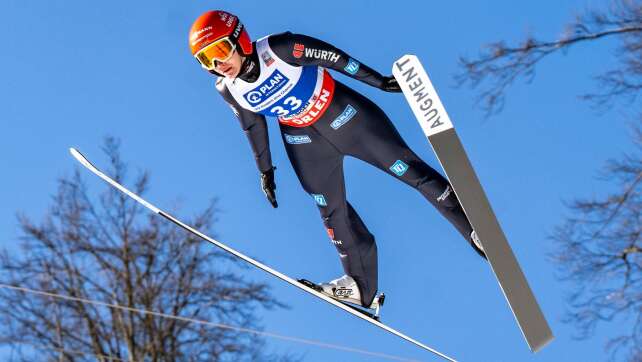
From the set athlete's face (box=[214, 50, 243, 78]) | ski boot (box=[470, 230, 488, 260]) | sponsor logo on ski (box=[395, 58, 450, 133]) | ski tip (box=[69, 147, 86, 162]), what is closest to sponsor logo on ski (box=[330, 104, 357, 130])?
sponsor logo on ski (box=[395, 58, 450, 133])

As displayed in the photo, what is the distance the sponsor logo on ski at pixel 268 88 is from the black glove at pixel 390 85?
1.51 feet

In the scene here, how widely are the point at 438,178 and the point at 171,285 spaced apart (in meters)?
6.38

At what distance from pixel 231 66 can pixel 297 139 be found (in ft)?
1.71

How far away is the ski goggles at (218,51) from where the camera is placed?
459 cm

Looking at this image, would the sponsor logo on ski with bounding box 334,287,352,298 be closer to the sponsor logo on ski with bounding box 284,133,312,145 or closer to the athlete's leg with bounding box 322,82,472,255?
the athlete's leg with bounding box 322,82,472,255

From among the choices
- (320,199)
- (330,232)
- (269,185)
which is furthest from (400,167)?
(269,185)

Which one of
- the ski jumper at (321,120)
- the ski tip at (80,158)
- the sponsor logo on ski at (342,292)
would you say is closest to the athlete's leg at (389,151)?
the ski jumper at (321,120)

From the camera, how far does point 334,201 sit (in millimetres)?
5043

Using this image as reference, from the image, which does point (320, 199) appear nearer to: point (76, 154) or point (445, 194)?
point (445, 194)

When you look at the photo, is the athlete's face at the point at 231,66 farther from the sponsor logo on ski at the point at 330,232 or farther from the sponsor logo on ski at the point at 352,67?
the sponsor logo on ski at the point at 330,232

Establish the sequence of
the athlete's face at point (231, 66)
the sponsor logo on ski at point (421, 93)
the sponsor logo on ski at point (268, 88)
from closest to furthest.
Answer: the sponsor logo on ski at point (421, 93)
the athlete's face at point (231, 66)
the sponsor logo on ski at point (268, 88)

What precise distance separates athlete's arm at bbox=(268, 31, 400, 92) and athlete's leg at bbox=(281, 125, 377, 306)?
1.17 feet

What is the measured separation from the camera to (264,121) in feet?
16.5

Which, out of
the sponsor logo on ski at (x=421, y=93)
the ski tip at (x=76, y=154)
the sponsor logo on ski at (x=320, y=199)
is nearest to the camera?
the sponsor logo on ski at (x=421, y=93)
